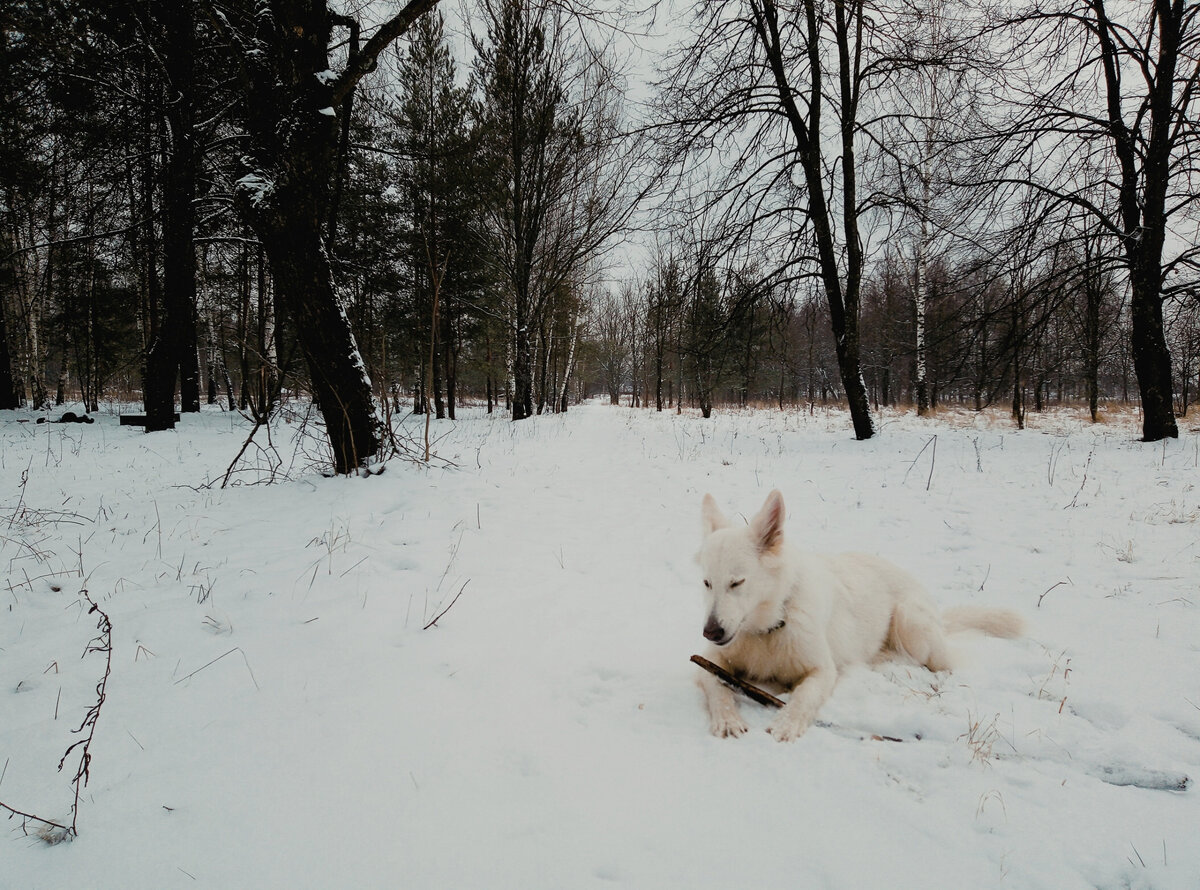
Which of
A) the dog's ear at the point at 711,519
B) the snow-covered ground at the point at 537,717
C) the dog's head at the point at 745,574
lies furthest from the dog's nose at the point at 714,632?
the dog's ear at the point at 711,519

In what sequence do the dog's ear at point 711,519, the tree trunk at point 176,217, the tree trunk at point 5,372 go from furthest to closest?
the tree trunk at point 5,372 < the tree trunk at point 176,217 < the dog's ear at point 711,519

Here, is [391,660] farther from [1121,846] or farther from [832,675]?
[1121,846]

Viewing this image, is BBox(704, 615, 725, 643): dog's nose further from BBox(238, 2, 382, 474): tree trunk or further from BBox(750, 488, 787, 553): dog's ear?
BBox(238, 2, 382, 474): tree trunk

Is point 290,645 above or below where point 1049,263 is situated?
below

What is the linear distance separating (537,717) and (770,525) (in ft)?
4.54

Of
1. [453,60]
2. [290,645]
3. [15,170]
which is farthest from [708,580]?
[453,60]

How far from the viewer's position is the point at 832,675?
219 cm

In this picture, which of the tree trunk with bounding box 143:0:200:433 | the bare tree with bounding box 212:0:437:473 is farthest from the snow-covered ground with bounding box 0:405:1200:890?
the tree trunk with bounding box 143:0:200:433

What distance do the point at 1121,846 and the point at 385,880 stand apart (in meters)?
2.20

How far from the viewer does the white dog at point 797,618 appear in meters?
2.04

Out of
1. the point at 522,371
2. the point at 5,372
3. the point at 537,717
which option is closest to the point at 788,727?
the point at 537,717

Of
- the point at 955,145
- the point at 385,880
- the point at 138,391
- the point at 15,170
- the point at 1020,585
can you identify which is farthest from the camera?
the point at 138,391

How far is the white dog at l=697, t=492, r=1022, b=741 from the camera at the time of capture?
6.68 ft

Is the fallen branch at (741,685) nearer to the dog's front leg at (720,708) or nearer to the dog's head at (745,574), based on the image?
the dog's front leg at (720,708)
